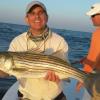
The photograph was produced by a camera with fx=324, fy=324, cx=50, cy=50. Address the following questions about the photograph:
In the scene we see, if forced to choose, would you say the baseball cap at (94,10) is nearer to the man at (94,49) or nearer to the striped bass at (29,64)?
the man at (94,49)

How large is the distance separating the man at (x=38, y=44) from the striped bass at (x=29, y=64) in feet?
0.70

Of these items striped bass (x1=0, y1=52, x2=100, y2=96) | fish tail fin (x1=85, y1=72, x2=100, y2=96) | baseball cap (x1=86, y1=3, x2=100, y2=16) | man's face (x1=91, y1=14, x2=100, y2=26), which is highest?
baseball cap (x1=86, y1=3, x2=100, y2=16)

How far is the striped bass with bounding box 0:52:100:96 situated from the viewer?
173 inches

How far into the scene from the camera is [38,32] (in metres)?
4.77

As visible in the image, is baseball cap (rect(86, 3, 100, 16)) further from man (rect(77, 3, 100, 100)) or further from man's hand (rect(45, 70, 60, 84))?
man's hand (rect(45, 70, 60, 84))

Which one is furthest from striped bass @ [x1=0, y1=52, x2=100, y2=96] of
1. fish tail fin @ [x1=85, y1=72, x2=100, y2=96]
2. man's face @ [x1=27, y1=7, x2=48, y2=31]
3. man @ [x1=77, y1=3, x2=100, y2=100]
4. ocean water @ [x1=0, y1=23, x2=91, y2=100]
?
man @ [x1=77, y1=3, x2=100, y2=100]

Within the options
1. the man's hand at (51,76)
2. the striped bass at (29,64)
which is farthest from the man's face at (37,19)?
the man's hand at (51,76)

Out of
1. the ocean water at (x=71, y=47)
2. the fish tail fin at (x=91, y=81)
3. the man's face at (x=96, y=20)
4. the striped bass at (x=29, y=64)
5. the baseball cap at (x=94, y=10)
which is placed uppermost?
the baseball cap at (x=94, y=10)

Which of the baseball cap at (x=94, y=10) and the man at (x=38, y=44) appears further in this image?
the baseball cap at (x=94, y=10)

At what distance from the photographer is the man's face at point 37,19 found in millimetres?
4676

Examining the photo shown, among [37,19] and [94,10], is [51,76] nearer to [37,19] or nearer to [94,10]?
[37,19]

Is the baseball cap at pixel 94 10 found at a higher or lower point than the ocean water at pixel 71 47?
higher

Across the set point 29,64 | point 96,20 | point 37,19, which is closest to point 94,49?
point 96,20

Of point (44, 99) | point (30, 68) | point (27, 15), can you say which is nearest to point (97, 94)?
point (44, 99)
